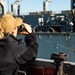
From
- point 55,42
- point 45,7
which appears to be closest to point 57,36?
point 55,42

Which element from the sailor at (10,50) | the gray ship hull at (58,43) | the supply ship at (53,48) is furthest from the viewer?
the gray ship hull at (58,43)

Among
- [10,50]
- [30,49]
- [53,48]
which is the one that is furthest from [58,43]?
[10,50]

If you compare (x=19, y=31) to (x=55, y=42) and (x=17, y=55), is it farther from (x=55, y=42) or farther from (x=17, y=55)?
(x=55, y=42)

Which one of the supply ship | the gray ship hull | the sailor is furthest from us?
the gray ship hull

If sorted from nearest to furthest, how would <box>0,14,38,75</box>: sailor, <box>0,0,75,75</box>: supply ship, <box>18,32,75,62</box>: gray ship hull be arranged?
<box>0,14,38,75</box>: sailor < <box>0,0,75,75</box>: supply ship < <box>18,32,75,62</box>: gray ship hull

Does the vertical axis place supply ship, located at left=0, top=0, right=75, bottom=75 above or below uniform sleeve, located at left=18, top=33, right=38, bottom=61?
below

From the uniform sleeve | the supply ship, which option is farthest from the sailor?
the supply ship

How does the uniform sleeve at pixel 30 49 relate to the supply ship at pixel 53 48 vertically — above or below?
above

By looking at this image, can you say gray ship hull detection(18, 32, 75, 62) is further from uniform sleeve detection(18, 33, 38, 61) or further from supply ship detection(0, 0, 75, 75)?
uniform sleeve detection(18, 33, 38, 61)

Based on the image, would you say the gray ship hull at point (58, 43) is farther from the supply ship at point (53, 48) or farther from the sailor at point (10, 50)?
the sailor at point (10, 50)

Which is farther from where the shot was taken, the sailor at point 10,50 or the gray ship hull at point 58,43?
the gray ship hull at point 58,43

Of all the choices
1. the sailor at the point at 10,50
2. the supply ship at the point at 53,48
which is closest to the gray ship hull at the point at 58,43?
the supply ship at the point at 53,48

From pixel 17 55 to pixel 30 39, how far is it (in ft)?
1.50

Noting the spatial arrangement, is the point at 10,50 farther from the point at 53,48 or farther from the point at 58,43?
the point at 53,48
